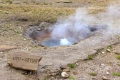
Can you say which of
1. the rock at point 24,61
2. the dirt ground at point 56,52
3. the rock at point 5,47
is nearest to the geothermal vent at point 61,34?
the dirt ground at point 56,52

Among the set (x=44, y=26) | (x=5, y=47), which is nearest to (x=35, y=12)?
(x=44, y=26)

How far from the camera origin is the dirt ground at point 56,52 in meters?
6.85

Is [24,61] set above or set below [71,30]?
below

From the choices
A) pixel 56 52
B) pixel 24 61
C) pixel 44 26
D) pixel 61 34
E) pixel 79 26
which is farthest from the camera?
pixel 79 26

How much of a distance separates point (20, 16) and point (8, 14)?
67 centimetres

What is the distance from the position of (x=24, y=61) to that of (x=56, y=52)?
169cm

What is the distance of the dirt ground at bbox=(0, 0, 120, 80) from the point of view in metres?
6.85

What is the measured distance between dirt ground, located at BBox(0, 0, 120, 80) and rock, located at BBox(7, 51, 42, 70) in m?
0.17

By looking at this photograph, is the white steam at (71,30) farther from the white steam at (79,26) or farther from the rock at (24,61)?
the rock at (24,61)

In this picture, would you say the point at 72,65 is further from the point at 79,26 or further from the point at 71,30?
the point at 79,26

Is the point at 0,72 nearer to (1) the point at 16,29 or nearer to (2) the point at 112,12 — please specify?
(1) the point at 16,29

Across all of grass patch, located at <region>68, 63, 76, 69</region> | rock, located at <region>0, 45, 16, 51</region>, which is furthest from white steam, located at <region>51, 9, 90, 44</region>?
grass patch, located at <region>68, 63, 76, 69</region>

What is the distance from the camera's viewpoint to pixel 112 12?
44.1 ft

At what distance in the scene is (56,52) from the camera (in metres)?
8.16
